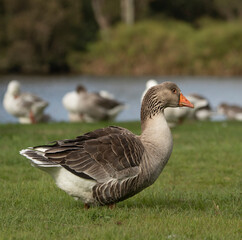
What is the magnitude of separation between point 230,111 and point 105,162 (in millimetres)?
16385

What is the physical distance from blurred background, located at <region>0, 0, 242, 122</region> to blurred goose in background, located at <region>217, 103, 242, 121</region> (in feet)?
53.5

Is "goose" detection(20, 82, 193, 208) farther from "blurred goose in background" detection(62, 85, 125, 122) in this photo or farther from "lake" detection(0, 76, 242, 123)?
"lake" detection(0, 76, 242, 123)

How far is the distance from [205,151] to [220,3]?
52167 mm

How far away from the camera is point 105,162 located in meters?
5.90

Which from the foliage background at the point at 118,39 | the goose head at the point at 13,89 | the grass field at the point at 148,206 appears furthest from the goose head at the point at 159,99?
the foliage background at the point at 118,39

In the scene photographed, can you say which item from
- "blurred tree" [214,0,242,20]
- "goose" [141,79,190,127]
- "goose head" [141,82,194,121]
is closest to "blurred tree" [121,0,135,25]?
"blurred tree" [214,0,242,20]

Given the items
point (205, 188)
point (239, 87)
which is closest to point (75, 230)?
point (205, 188)

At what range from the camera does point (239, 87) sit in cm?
3466

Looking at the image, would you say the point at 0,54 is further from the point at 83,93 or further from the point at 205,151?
the point at 205,151

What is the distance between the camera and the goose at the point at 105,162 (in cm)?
579

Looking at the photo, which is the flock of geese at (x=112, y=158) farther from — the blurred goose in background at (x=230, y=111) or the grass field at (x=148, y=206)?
the blurred goose in background at (x=230, y=111)

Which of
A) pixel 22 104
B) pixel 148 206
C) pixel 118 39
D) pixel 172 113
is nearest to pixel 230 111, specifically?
pixel 172 113

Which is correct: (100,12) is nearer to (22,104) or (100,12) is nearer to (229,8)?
(229,8)

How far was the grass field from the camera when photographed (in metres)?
5.14
